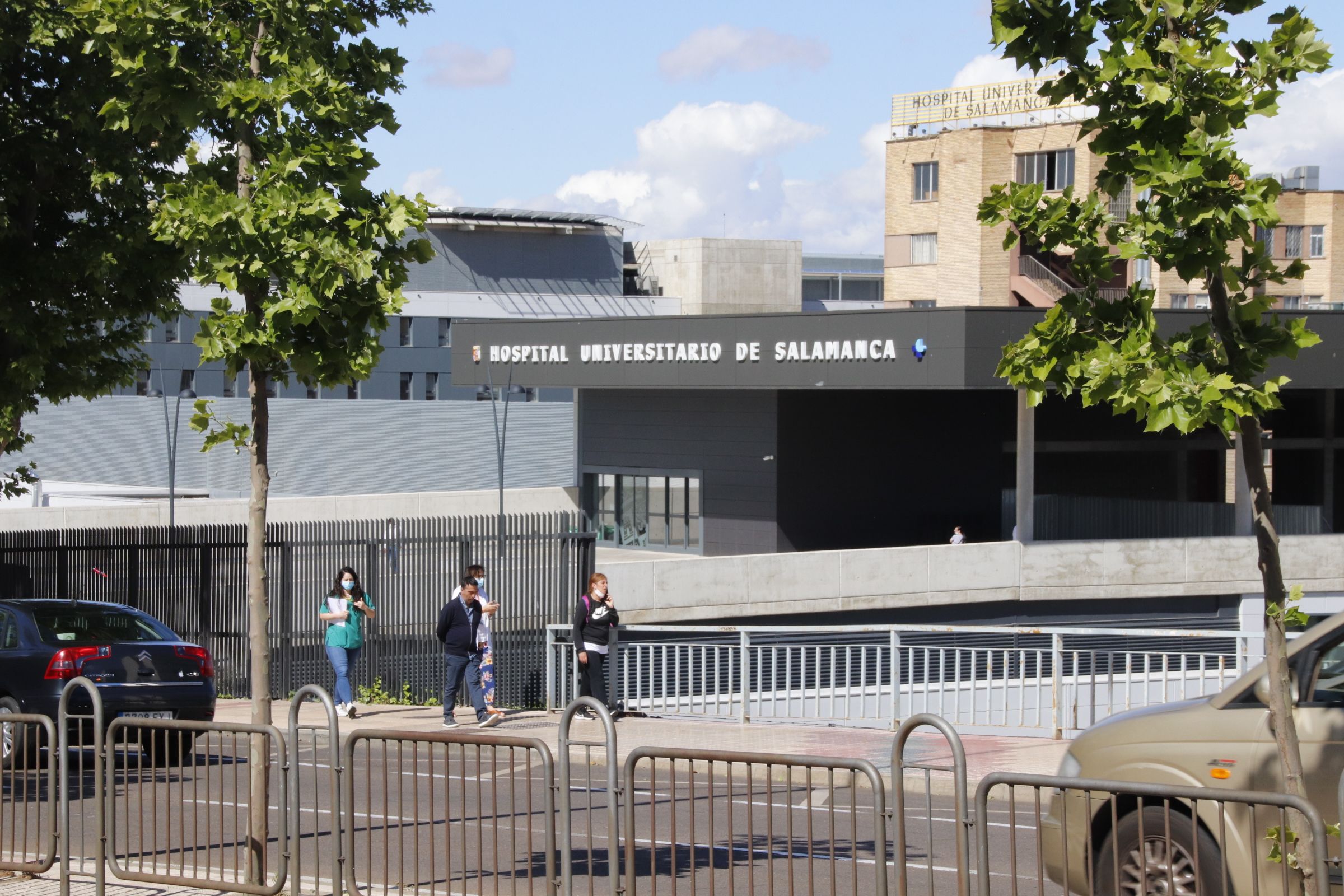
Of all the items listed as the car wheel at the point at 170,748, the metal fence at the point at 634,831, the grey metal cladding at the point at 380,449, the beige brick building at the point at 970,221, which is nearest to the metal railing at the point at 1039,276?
the beige brick building at the point at 970,221

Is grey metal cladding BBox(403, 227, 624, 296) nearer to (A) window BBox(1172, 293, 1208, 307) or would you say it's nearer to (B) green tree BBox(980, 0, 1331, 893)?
(A) window BBox(1172, 293, 1208, 307)

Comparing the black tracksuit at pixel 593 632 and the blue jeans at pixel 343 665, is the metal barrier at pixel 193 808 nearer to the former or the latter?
the blue jeans at pixel 343 665

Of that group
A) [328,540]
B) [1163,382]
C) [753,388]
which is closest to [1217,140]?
[1163,382]

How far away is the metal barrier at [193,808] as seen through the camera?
773 centimetres

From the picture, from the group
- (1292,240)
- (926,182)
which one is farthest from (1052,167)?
(1292,240)

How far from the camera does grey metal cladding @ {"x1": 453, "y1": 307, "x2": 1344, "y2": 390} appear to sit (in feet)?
89.1

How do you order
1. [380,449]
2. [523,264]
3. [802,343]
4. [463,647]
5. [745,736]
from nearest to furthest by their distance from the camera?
1. [745,736]
2. [463,647]
3. [802,343]
4. [380,449]
5. [523,264]

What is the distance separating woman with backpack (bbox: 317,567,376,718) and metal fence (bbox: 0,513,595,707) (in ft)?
7.51

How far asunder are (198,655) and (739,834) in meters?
8.05

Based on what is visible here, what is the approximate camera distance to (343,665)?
54.4 ft

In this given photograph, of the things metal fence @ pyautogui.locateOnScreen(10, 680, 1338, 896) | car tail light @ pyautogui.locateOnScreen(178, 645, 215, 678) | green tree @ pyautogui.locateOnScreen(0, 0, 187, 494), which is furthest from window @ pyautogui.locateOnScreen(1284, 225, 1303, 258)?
metal fence @ pyautogui.locateOnScreen(10, 680, 1338, 896)

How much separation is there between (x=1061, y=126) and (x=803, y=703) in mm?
44049

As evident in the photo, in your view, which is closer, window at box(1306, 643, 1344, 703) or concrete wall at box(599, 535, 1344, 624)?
window at box(1306, 643, 1344, 703)

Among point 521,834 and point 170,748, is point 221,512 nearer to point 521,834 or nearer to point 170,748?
point 170,748
